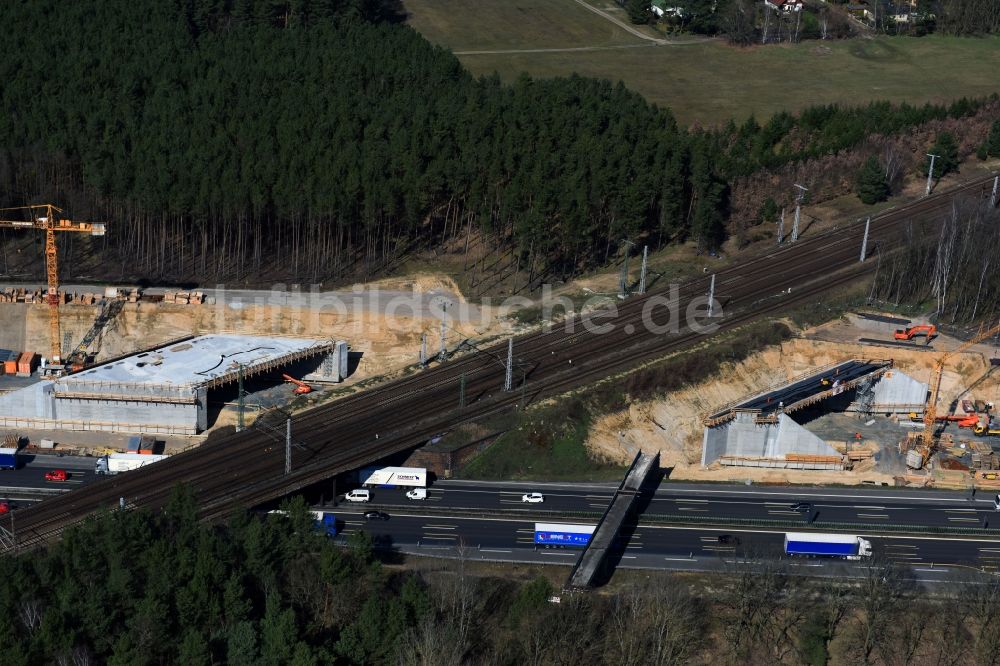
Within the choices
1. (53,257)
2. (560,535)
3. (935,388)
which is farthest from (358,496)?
(935,388)

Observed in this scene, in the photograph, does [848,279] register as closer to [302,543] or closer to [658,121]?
[658,121]

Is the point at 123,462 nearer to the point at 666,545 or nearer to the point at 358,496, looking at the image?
the point at 358,496

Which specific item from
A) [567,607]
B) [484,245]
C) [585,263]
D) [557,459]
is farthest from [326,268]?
[567,607]

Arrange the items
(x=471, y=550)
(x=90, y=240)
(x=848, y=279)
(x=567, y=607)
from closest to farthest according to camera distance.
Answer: (x=567, y=607) < (x=471, y=550) < (x=848, y=279) < (x=90, y=240)

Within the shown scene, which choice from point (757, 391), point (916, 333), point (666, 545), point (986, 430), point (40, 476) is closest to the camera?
point (666, 545)

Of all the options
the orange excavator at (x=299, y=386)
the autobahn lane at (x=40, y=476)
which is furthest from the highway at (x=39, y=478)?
the orange excavator at (x=299, y=386)

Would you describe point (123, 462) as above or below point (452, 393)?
below
